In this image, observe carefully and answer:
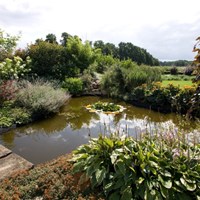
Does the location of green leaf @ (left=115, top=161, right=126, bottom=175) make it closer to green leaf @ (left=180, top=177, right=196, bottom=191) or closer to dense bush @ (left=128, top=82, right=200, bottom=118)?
green leaf @ (left=180, top=177, right=196, bottom=191)

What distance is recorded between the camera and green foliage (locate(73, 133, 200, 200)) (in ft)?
7.94

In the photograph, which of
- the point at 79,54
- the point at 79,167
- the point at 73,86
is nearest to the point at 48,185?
the point at 79,167

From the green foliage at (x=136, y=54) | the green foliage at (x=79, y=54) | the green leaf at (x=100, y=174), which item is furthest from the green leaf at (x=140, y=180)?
the green foliage at (x=136, y=54)

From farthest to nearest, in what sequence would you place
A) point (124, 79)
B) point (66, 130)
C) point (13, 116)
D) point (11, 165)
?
point (124, 79) → point (13, 116) → point (66, 130) → point (11, 165)

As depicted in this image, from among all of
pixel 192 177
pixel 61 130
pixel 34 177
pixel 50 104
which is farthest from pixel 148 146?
pixel 50 104

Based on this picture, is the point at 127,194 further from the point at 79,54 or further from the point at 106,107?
the point at 79,54

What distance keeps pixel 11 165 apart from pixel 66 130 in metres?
2.83

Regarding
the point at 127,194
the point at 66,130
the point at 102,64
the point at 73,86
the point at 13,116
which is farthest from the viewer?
the point at 102,64

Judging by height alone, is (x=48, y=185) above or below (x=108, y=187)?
below

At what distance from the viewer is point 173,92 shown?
854cm

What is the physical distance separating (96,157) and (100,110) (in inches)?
225

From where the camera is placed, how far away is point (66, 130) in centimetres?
656

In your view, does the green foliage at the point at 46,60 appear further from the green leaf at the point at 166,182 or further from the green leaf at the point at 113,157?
the green leaf at the point at 166,182

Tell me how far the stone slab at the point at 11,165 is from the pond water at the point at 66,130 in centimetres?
60
